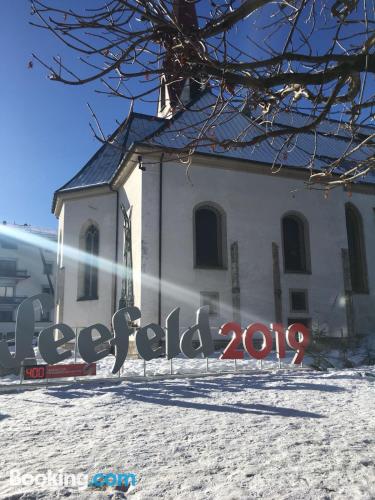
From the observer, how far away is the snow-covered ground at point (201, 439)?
10.9 feet

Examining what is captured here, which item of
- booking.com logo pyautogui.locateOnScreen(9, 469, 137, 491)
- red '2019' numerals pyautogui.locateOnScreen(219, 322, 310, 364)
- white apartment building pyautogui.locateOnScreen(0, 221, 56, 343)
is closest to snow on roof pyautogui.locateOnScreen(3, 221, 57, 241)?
white apartment building pyautogui.locateOnScreen(0, 221, 56, 343)

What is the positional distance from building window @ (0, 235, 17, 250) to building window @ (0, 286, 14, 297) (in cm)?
471

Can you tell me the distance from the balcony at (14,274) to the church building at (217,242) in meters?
31.3

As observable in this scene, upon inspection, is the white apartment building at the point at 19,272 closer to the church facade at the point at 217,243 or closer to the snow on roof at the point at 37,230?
the snow on roof at the point at 37,230

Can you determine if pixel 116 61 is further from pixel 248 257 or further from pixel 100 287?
pixel 100 287

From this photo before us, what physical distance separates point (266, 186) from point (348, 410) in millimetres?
12380

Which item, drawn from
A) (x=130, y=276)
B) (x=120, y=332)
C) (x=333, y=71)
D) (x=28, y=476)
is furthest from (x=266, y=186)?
(x=28, y=476)

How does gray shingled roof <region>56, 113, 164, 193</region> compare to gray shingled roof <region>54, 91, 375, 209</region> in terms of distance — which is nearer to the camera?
gray shingled roof <region>54, 91, 375, 209</region>

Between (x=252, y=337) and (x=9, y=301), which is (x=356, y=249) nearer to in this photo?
(x=252, y=337)

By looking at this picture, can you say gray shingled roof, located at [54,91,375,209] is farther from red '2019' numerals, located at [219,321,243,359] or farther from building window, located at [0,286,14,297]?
building window, located at [0,286,14,297]

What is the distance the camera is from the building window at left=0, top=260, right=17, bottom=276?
158ft

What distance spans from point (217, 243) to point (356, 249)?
6675mm

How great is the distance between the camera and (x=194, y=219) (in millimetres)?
16203

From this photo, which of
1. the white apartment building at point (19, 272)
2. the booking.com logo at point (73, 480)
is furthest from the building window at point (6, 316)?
the booking.com logo at point (73, 480)
